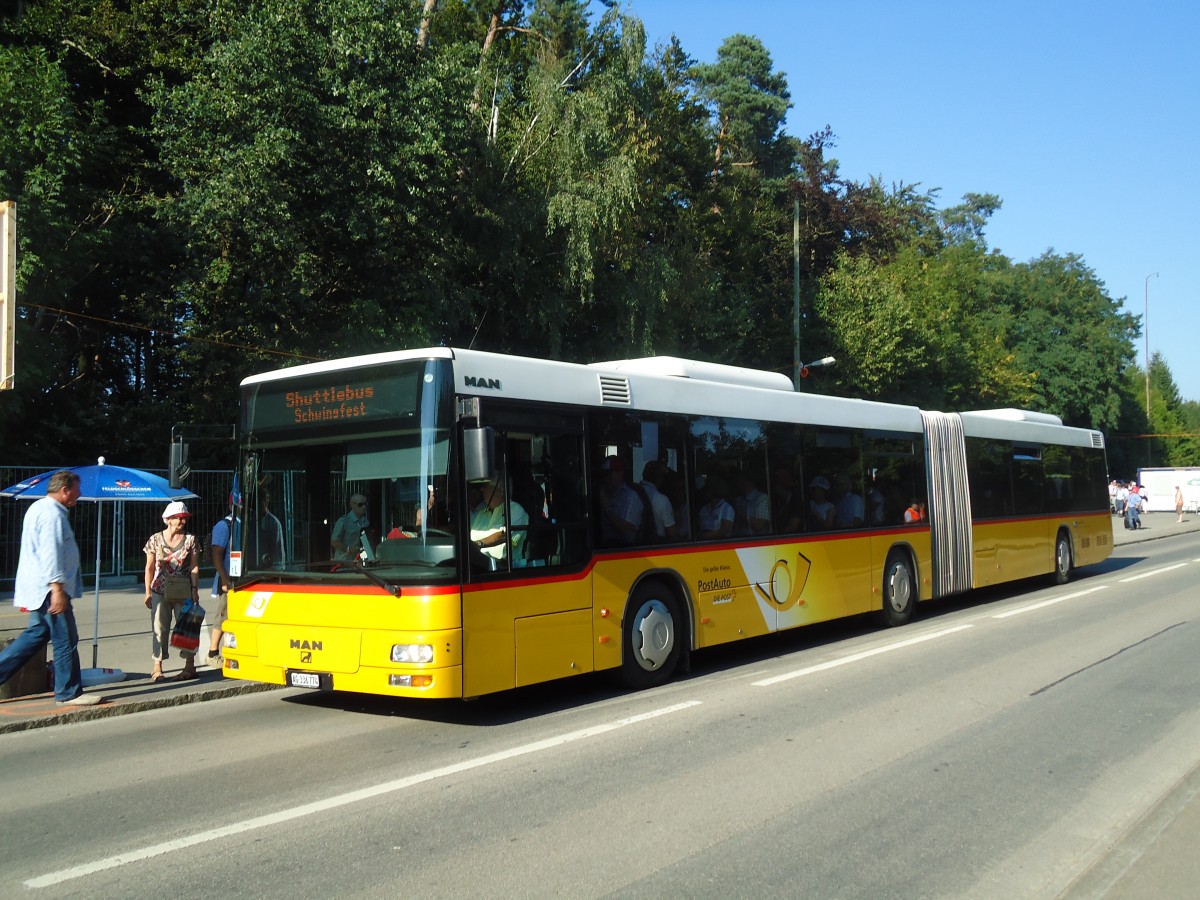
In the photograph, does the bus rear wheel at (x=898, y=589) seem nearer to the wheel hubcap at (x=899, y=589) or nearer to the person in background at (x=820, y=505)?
the wheel hubcap at (x=899, y=589)

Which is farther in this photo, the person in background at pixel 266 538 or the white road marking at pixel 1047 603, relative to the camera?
the white road marking at pixel 1047 603

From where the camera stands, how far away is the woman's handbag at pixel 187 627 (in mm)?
10258

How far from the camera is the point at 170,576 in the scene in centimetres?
1056

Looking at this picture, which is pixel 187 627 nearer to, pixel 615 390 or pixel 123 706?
pixel 123 706

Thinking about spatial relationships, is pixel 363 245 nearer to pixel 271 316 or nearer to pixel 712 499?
pixel 271 316

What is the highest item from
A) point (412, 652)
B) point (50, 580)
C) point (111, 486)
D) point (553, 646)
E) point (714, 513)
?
point (111, 486)

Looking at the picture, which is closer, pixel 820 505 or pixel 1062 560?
pixel 820 505

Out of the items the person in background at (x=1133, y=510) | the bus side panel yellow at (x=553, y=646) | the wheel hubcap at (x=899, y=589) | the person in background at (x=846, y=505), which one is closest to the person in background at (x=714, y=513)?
the bus side panel yellow at (x=553, y=646)

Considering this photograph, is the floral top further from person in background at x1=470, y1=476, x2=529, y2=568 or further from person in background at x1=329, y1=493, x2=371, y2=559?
person in background at x1=470, y1=476, x2=529, y2=568

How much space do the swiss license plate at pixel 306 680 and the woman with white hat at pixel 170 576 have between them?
2707mm

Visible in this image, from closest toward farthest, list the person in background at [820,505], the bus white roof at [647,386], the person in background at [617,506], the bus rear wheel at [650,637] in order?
the bus white roof at [647,386]
the person in background at [617,506]
the bus rear wheel at [650,637]
the person in background at [820,505]

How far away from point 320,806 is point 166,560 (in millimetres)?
5403

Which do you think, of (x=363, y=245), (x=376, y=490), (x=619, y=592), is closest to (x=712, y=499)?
(x=619, y=592)

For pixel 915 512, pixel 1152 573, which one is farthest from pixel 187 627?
pixel 1152 573
